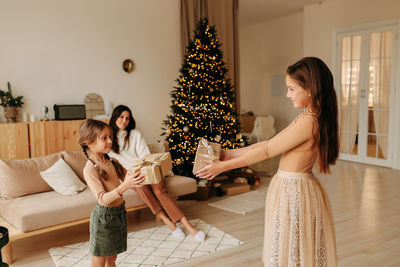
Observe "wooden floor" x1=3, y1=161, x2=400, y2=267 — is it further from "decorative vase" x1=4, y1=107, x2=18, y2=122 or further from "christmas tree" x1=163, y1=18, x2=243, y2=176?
"decorative vase" x1=4, y1=107, x2=18, y2=122

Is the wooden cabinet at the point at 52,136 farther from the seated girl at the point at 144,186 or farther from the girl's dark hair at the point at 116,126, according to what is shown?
the girl's dark hair at the point at 116,126

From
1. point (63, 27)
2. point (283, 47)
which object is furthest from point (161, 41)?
point (283, 47)

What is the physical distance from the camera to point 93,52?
5.11 meters

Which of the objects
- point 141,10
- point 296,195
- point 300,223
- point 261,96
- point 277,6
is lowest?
point 300,223

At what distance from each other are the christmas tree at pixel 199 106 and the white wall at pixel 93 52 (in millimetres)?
912

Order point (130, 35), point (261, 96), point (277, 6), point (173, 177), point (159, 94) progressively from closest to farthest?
point (173, 177) → point (130, 35) → point (159, 94) → point (277, 6) → point (261, 96)

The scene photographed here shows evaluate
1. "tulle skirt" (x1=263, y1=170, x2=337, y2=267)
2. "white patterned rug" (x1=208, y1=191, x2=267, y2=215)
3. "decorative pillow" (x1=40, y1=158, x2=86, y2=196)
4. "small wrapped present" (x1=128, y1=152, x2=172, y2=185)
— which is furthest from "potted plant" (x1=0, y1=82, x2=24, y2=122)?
"tulle skirt" (x1=263, y1=170, x2=337, y2=267)

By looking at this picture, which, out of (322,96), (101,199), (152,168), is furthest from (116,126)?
(322,96)

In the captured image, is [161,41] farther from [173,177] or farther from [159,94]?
[173,177]

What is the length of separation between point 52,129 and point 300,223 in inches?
142

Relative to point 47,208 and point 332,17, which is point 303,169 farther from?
point 332,17

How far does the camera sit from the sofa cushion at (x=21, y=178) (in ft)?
11.1

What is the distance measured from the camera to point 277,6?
7.74 meters

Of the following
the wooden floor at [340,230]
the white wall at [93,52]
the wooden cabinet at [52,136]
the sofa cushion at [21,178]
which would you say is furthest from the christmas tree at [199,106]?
the sofa cushion at [21,178]
